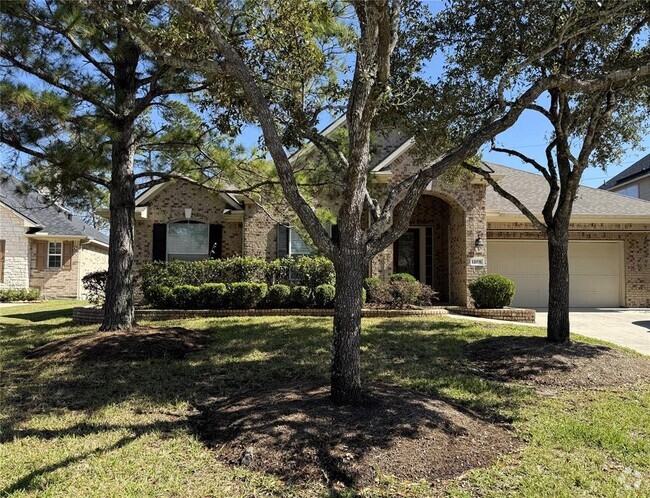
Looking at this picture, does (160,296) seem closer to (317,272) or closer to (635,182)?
(317,272)

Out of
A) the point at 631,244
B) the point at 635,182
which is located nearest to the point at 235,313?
the point at 631,244

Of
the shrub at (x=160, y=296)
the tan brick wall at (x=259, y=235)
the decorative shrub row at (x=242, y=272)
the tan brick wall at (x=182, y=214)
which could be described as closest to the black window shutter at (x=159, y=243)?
the tan brick wall at (x=182, y=214)

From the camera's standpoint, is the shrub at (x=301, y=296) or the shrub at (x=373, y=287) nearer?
the shrub at (x=301, y=296)

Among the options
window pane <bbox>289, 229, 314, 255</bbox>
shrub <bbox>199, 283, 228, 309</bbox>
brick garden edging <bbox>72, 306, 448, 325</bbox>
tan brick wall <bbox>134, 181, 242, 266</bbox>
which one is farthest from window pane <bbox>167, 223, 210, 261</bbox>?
brick garden edging <bbox>72, 306, 448, 325</bbox>

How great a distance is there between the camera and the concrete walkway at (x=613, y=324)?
9.61 m

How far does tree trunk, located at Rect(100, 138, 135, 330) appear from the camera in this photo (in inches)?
337

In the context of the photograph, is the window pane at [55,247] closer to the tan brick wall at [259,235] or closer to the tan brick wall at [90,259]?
the tan brick wall at [90,259]

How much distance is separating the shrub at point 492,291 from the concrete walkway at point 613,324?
2.41ft

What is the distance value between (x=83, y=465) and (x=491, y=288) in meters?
11.1

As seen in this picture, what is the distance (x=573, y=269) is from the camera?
54.0 ft

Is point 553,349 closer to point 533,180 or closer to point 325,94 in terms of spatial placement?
point 325,94

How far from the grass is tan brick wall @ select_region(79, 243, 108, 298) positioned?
15.2 m

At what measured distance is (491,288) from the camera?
12781 mm

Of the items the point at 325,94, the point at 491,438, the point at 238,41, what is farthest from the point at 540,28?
the point at 491,438
